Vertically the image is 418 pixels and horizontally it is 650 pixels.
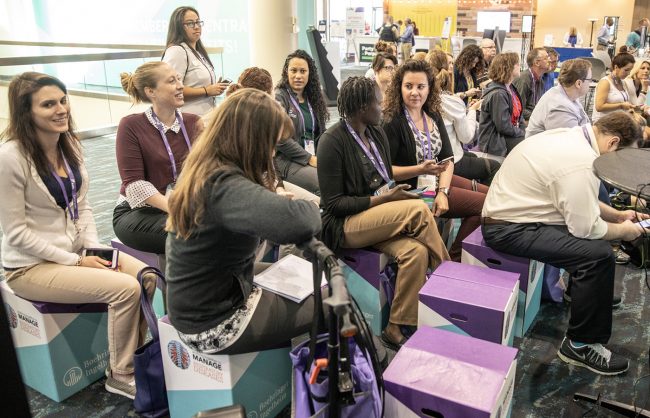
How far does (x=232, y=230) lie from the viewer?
61.7 inches

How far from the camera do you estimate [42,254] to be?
2172 millimetres

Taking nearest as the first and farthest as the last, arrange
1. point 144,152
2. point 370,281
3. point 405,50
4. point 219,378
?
point 219,378
point 144,152
point 370,281
point 405,50

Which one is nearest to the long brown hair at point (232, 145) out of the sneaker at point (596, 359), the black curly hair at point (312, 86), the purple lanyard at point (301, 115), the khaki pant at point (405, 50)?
the sneaker at point (596, 359)

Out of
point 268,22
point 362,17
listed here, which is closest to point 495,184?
point 268,22

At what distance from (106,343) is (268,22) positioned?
5.36 m

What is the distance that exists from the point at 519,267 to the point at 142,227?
1.78 m

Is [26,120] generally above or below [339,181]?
above

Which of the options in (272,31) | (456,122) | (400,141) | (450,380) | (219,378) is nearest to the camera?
(450,380)

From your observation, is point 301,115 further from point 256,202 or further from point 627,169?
point 256,202

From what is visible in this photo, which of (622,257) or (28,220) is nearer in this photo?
(28,220)

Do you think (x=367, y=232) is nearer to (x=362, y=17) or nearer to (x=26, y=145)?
(x=26, y=145)

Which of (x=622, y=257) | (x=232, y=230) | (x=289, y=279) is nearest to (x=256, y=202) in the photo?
(x=232, y=230)

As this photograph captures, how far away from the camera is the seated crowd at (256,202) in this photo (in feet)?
5.42

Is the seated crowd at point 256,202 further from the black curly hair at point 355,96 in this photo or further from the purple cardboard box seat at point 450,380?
the purple cardboard box seat at point 450,380
